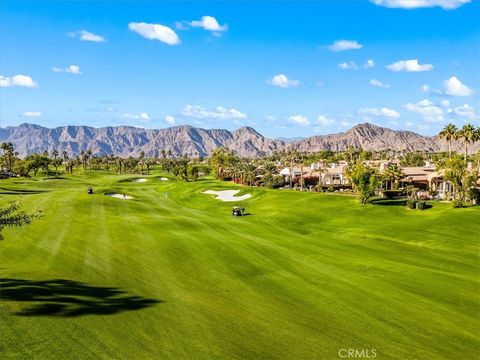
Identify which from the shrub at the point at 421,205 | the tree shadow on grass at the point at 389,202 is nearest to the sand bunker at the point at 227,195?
the tree shadow on grass at the point at 389,202

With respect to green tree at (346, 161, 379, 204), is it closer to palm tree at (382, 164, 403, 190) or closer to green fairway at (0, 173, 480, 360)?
green fairway at (0, 173, 480, 360)

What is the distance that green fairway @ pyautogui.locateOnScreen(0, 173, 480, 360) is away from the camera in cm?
1617

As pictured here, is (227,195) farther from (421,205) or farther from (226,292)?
(226,292)

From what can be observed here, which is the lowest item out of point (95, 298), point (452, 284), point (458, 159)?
point (452, 284)

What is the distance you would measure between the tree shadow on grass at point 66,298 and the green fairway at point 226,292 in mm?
80

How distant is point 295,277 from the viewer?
27750mm

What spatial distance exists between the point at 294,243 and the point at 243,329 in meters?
24.2

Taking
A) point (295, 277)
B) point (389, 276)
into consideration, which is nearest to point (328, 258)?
point (389, 276)

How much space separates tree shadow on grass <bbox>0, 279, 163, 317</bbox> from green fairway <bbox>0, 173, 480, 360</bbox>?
0.08 meters

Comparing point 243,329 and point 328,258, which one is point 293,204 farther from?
point 243,329

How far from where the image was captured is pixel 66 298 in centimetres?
1961

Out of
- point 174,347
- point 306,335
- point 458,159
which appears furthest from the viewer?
point 458,159

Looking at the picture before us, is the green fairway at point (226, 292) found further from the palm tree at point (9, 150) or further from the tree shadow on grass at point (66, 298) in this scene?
the palm tree at point (9, 150)

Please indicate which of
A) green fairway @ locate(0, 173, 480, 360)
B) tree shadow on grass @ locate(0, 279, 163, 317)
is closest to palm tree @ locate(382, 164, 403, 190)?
green fairway @ locate(0, 173, 480, 360)
